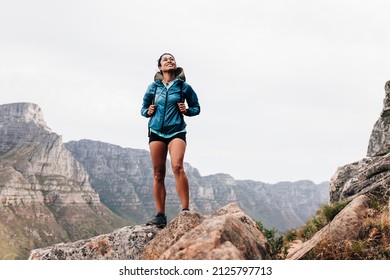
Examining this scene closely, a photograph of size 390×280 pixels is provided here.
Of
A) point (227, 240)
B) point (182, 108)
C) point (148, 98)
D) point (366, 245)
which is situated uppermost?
point (148, 98)

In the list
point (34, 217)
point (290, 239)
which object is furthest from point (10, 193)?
point (290, 239)

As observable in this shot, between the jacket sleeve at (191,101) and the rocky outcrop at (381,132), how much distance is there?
9.45 metres

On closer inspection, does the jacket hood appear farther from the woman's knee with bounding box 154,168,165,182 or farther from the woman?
the woman's knee with bounding box 154,168,165,182

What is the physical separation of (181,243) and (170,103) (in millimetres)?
3154

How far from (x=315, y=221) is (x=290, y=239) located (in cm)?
187

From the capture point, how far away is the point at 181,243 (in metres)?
5.09

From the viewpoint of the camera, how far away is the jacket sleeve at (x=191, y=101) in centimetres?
760

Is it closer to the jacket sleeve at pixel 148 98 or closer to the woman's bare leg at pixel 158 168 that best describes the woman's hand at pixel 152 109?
the jacket sleeve at pixel 148 98

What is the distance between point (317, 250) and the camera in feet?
21.3

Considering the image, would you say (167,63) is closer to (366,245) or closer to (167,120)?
(167,120)

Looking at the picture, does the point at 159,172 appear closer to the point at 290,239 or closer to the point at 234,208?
the point at 234,208

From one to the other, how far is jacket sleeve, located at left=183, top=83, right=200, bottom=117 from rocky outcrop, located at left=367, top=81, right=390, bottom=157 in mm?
9450

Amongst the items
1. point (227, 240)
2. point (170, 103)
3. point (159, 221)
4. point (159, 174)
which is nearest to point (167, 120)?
point (170, 103)
